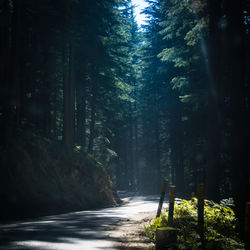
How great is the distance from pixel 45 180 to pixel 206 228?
9936 mm

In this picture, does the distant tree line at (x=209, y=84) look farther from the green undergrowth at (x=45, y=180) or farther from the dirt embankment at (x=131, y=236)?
the green undergrowth at (x=45, y=180)

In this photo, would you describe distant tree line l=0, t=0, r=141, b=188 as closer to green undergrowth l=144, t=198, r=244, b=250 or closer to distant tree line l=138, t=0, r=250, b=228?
distant tree line l=138, t=0, r=250, b=228

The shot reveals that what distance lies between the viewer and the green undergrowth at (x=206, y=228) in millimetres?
6906

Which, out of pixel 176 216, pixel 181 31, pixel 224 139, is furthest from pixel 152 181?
pixel 176 216

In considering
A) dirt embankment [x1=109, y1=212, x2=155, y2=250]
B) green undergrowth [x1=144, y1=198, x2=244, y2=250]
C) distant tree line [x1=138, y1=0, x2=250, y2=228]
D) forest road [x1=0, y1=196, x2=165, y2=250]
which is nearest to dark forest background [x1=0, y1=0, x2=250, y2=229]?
distant tree line [x1=138, y1=0, x2=250, y2=228]

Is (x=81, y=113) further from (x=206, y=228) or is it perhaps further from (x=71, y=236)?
(x=206, y=228)

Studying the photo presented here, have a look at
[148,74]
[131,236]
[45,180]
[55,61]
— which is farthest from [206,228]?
[148,74]

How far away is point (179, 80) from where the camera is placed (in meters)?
20.4

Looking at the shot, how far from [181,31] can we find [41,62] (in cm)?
878

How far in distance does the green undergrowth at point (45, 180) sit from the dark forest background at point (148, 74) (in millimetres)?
473

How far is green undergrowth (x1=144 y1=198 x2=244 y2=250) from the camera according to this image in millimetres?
6906

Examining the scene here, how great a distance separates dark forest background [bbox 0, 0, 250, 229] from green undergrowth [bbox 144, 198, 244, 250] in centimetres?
→ 218

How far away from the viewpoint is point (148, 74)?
35094mm

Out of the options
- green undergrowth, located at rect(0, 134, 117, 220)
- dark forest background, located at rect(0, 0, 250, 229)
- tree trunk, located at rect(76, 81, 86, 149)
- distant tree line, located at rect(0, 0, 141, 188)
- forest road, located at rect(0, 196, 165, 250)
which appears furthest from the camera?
tree trunk, located at rect(76, 81, 86, 149)
